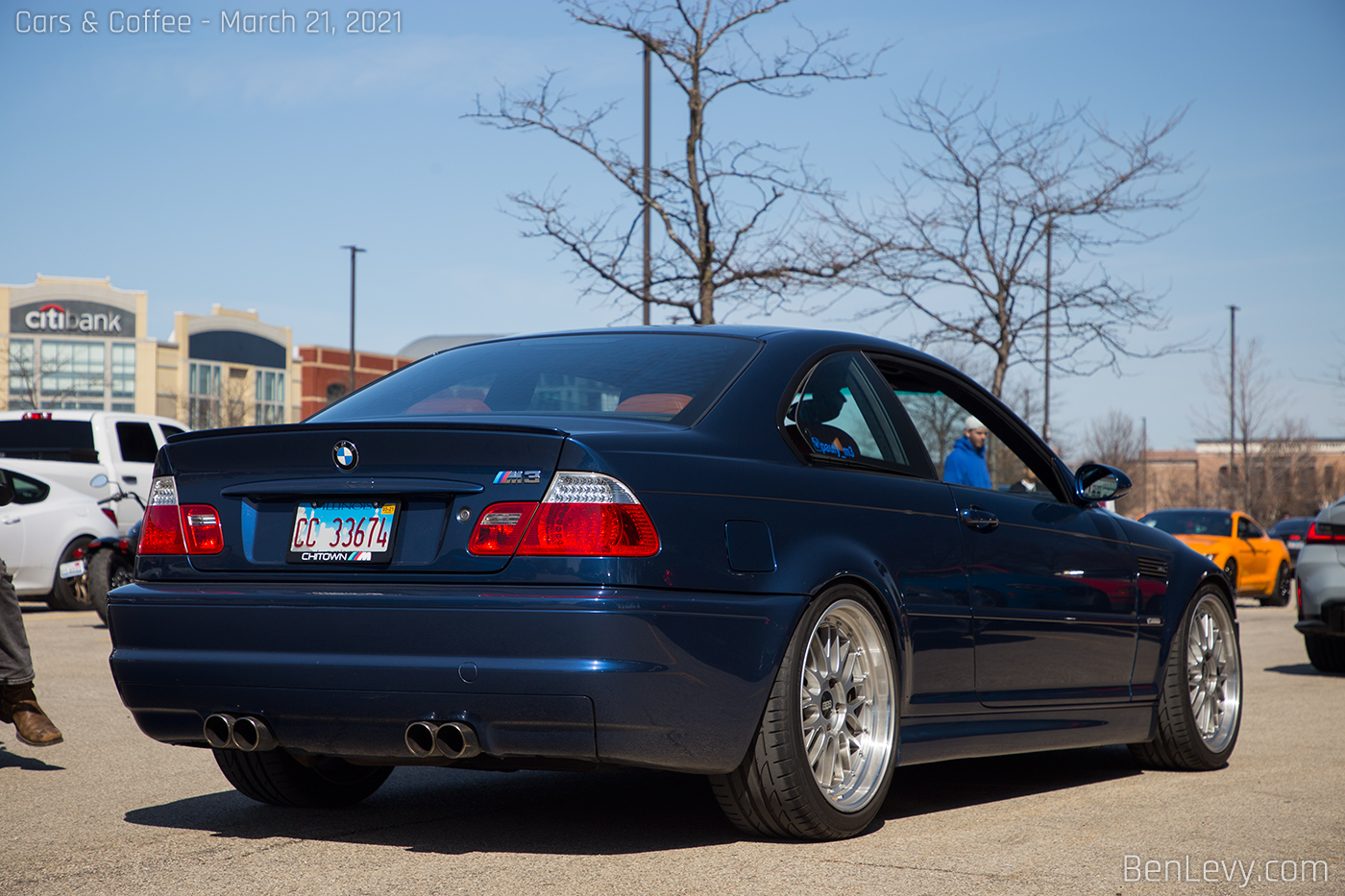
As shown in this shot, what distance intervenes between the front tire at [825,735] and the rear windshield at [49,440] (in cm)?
1442

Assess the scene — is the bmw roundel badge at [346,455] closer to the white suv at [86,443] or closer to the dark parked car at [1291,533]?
the white suv at [86,443]

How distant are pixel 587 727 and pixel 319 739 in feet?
2.53

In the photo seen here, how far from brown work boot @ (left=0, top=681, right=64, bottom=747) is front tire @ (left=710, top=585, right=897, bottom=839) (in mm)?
2894

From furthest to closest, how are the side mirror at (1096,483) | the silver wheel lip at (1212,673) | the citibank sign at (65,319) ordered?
the citibank sign at (65,319), the silver wheel lip at (1212,673), the side mirror at (1096,483)

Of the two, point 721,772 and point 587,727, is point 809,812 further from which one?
point 587,727

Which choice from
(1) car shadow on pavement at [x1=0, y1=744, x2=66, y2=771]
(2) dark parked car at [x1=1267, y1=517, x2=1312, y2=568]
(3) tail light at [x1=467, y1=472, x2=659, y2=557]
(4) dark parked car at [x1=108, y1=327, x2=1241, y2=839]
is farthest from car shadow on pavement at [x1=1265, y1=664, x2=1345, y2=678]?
(2) dark parked car at [x1=1267, y1=517, x2=1312, y2=568]

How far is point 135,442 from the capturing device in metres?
17.1

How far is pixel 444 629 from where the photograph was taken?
366 cm

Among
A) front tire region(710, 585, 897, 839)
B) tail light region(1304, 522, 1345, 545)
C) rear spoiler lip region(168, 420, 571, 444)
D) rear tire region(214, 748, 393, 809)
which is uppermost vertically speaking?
rear spoiler lip region(168, 420, 571, 444)

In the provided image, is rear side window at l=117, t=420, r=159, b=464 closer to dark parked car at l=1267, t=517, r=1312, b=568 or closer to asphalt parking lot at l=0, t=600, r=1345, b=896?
asphalt parking lot at l=0, t=600, r=1345, b=896

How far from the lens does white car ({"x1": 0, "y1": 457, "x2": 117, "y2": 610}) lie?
14172 millimetres

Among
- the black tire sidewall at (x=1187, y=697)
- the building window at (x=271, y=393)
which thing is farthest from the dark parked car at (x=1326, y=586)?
the building window at (x=271, y=393)

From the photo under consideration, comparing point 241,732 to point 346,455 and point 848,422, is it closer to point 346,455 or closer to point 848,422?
point 346,455

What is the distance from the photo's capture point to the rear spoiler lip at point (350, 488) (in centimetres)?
376
